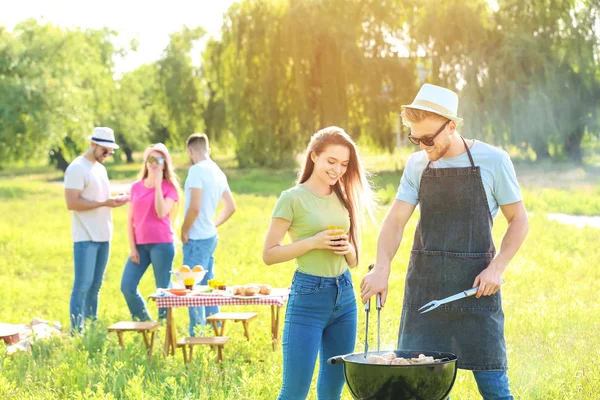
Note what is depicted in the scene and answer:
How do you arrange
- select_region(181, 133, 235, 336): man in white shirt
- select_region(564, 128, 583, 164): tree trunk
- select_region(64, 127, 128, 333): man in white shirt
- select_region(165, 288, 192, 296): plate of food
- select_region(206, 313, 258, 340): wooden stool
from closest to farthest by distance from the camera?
select_region(165, 288, 192, 296): plate of food
select_region(206, 313, 258, 340): wooden stool
select_region(181, 133, 235, 336): man in white shirt
select_region(64, 127, 128, 333): man in white shirt
select_region(564, 128, 583, 164): tree trunk

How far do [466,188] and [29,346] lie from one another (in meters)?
5.39

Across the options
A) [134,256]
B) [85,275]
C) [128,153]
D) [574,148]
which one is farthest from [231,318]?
[128,153]

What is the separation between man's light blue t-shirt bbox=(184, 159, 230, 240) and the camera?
890 centimetres

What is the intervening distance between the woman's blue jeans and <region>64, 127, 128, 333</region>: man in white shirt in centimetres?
436

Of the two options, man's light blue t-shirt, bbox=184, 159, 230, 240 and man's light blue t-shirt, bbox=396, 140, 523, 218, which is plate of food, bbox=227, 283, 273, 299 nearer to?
man's light blue t-shirt, bbox=184, 159, 230, 240

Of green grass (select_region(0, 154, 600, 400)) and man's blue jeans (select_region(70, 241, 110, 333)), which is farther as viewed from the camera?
man's blue jeans (select_region(70, 241, 110, 333))

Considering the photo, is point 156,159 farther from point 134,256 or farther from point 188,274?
point 188,274

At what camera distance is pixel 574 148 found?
36.2 m

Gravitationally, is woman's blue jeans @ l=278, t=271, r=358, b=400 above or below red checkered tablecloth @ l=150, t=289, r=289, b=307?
above

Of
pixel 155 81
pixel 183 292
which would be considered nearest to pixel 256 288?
pixel 183 292

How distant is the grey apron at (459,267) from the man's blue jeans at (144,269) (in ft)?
15.4

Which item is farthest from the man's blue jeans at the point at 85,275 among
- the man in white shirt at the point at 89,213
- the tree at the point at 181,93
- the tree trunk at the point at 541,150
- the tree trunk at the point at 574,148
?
the tree at the point at 181,93

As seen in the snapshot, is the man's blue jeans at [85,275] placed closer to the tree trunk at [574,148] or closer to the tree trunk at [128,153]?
the tree trunk at [574,148]

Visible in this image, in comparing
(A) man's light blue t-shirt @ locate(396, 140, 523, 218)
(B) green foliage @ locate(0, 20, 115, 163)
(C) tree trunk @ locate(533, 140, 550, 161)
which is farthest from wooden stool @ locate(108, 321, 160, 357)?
(B) green foliage @ locate(0, 20, 115, 163)
